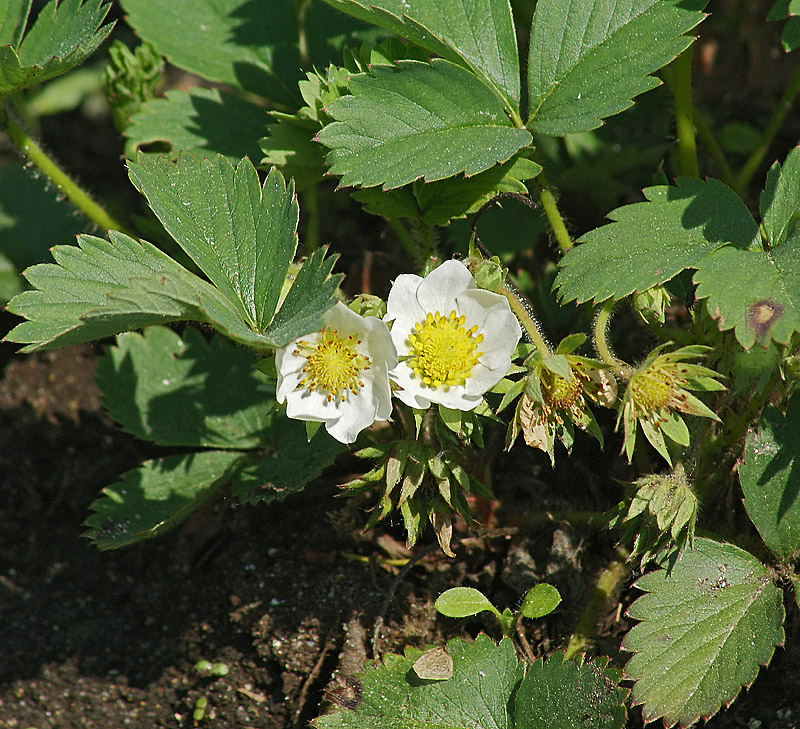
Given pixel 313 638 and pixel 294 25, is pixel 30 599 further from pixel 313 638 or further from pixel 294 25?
pixel 294 25

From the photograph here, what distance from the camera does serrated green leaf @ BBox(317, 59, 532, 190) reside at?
191cm

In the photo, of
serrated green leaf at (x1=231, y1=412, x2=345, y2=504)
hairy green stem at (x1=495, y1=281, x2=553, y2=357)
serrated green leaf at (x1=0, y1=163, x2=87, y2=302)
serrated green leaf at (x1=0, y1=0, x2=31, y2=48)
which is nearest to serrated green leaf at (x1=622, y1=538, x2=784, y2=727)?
hairy green stem at (x1=495, y1=281, x2=553, y2=357)

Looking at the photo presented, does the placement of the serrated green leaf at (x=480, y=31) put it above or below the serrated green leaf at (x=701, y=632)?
above

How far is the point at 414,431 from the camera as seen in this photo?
1838 millimetres

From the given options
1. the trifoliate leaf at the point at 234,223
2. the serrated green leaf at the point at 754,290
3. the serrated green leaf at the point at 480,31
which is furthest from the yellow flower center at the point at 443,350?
the serrated green leaf at the point at 480,31

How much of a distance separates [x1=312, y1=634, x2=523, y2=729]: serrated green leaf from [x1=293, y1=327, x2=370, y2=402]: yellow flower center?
28.1 inches

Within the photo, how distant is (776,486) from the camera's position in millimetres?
1895

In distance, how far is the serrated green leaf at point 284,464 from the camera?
6.88 ft

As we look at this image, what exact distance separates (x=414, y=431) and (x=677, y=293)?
2.69 ft

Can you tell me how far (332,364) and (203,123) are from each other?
47.6 inches

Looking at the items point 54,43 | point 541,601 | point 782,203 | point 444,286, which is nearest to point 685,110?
point 782,203

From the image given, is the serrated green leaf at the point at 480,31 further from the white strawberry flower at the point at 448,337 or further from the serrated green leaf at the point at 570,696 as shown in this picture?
the serrated green leaf at the point at 570,696

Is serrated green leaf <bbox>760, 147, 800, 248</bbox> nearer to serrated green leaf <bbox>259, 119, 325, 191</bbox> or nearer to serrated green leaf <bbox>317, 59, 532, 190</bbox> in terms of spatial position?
serrated green leaf <bbox>317, 59, 532, 190</bbox>

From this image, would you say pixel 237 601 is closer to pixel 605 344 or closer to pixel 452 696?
pixel 452 696
